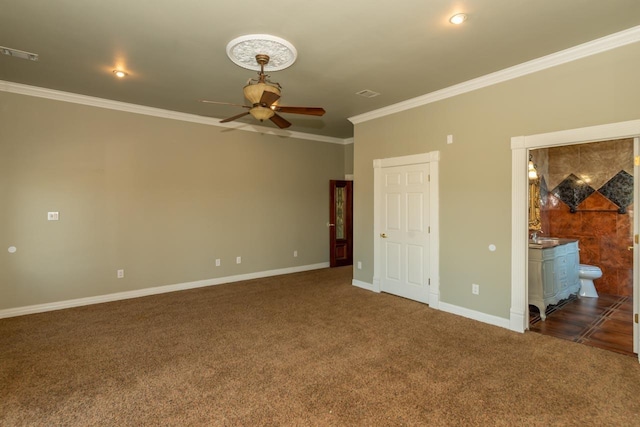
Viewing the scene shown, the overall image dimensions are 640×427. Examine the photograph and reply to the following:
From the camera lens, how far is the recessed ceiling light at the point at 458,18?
2.65m

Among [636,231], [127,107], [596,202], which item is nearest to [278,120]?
[127,107]

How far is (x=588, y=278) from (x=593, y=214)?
1.11 meters

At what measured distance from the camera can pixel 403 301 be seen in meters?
4.83

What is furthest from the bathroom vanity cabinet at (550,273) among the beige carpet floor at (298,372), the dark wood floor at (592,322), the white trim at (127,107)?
the white trim at (127,107)

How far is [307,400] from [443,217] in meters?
2.96

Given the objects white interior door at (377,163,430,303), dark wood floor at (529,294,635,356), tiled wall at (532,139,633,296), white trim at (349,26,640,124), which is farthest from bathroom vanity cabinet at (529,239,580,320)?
white trim at (349,26,640,124)

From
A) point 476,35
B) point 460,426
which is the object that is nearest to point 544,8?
point 476,35

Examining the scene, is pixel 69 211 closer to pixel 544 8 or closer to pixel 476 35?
pixel 476 35

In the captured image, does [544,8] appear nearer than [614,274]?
Yes

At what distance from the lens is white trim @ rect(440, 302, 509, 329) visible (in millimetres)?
3846

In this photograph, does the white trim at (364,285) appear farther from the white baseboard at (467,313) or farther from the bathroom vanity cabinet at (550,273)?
the bathroom vanity cabinet at (550,273)

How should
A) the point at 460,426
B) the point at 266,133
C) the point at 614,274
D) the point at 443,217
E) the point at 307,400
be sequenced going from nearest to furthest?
the point at 460,426
the point at 307,400
the point at 443,217
the point at 614,274
the point at 266,133

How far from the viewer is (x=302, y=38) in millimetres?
3006

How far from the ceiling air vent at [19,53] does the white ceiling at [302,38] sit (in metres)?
0.09
